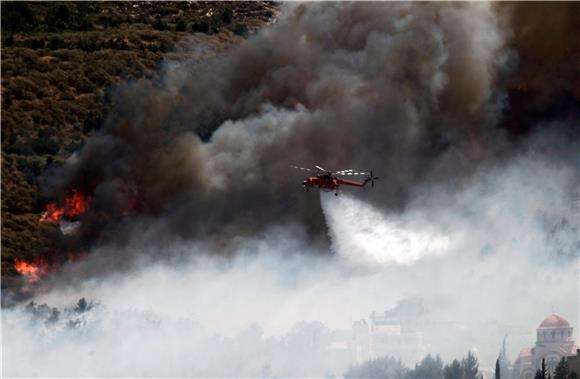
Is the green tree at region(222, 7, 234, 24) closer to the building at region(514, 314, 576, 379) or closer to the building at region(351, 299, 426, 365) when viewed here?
the building at region(514, 314, 576, 379)

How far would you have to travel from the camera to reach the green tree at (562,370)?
13552 centimetres

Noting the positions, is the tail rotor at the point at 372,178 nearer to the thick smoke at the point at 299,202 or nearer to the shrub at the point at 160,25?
the thick smoke at the point at 299,202

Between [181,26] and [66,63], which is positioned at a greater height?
[181,26]

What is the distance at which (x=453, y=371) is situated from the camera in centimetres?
13375

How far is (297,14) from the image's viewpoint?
152 m

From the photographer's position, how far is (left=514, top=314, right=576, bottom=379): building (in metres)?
143

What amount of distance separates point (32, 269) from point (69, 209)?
5.53m

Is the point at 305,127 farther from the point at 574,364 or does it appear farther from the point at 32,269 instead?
Result: the point at 574,364

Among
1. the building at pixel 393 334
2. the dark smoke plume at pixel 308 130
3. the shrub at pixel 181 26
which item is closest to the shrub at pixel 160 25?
the shrub at pixel 181 26

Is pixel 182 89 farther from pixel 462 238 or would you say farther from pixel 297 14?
pixel 462 238

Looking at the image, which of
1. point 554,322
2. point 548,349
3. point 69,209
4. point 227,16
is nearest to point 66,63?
point 227,16

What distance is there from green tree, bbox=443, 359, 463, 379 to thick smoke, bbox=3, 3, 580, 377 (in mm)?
1685

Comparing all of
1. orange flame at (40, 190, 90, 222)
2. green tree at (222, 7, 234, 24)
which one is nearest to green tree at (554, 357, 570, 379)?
orange flame at (40, 190, 90, 222)

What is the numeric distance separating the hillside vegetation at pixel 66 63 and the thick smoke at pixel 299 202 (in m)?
5.92
